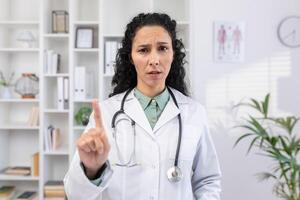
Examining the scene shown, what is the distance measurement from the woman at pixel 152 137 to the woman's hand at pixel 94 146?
5 cm

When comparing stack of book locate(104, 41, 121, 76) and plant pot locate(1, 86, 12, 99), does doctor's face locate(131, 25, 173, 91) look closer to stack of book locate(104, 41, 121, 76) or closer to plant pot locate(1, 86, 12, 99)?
stack of book locate(104, 41, 121, 76)

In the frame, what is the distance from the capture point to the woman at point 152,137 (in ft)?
3.82

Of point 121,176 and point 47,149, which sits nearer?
point 121,176

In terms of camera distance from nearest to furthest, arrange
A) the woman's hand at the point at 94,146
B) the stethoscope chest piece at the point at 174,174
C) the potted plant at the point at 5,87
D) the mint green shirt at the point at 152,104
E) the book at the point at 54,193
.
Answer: the woman's hand at the point at 94,146, the stethoscope chest piece at the point at 174,174, the mint green shirt at the point at 152,104, the book at the point at 54,193, the potted plant at the point at 5,87

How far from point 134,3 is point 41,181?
5.96 ft

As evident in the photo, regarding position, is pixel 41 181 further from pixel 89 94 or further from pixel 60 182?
pixel 89 94

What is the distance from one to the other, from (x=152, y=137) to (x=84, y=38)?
1934 mm

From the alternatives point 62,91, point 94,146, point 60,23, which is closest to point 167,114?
point 94,146

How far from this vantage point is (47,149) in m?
2.87

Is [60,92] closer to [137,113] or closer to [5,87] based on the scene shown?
[5,87]

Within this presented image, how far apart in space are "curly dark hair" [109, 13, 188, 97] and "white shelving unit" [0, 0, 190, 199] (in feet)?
4.77

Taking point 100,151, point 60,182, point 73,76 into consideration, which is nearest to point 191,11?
point 73,76

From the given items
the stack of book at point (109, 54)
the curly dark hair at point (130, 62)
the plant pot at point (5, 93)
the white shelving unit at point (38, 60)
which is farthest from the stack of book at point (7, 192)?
the curly dark hair at point (130, 62)

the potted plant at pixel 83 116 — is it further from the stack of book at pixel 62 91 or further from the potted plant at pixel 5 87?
the potted plant at pixel 5 87
